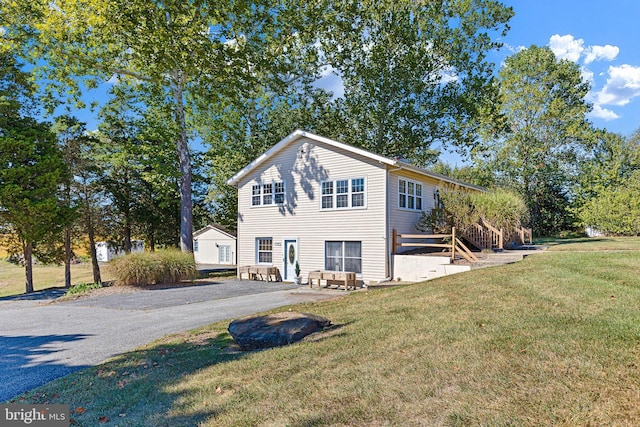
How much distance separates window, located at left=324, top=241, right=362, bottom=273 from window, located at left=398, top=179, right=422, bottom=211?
9.08 ft

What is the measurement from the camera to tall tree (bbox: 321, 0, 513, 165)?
27.1 m

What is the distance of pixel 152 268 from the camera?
16.7 metres

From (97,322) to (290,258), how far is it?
10.2 metres

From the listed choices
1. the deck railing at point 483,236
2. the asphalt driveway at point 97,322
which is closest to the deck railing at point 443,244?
the deck railing at point 483,236

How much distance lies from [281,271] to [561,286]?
44.3 ft

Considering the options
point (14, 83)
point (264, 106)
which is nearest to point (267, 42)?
point (264, 106)

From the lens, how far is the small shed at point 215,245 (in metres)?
36.2

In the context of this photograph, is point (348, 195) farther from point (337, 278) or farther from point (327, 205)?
point (337, 278)

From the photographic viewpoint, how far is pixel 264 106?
27.2 metres

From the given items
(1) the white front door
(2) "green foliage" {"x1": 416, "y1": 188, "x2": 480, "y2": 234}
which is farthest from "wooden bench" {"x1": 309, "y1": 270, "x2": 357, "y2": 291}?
(2) "green foliage" {"x1": 416, "y1": 188, "x2": 480, "y2": 234}

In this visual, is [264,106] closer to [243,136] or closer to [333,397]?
[243,136]

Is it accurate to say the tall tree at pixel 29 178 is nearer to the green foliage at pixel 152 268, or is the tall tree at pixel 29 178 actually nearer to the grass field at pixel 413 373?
the green foliage at pixel 152 268

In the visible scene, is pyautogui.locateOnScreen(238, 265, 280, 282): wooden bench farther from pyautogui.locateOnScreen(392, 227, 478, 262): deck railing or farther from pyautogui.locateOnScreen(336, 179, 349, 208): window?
pyautogui.locateOnScreen(392, 227, 478, 262): deck railing

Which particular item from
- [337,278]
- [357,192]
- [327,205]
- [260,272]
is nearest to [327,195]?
[327,205]
